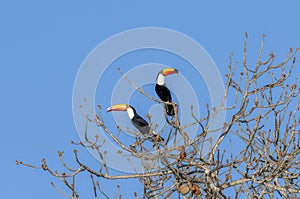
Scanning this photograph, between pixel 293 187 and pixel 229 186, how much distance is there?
1317 mm

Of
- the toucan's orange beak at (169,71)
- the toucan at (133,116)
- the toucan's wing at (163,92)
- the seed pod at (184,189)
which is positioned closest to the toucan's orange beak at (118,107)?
the toucan at (133,116)

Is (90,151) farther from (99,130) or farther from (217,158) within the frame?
(217,158)

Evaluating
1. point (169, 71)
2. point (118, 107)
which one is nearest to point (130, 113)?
point (118, 107)

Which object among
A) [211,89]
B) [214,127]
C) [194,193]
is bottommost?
[194,193]

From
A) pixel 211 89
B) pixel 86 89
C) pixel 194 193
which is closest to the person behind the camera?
pixel 194 193

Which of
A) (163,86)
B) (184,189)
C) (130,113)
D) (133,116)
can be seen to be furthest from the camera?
(163,86)

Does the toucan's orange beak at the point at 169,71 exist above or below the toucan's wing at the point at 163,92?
above

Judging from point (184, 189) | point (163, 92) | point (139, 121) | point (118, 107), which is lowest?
point (184, 189)

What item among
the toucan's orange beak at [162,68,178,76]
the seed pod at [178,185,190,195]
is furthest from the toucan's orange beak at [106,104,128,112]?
the seed pod at [178,185,190,195]

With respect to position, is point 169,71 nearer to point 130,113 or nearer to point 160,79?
point 160,79

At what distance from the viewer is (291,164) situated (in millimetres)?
11039

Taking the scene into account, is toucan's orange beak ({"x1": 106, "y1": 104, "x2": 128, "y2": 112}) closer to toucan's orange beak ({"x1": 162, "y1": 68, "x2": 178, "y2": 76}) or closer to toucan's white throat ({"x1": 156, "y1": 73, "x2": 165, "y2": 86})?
toucan's white throat ({"x1": 156, "y1": 73, "x2": 165, "y2": 86})

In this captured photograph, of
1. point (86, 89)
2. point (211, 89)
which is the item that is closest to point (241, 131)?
point (211, 89)

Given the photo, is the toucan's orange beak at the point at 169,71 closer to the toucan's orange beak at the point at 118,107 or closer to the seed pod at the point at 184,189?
the toucan's orange beak at the point at 118,107
